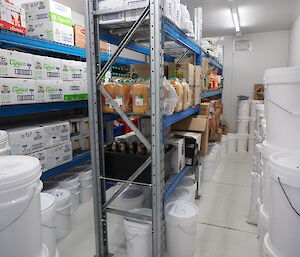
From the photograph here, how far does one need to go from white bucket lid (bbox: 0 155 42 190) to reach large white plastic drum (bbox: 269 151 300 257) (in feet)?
3.50

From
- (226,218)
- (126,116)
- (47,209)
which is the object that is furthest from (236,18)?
(47,209)

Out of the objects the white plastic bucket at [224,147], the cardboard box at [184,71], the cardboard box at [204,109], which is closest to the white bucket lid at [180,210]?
the cardboard box at [184,71]

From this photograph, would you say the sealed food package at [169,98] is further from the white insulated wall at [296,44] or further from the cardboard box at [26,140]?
the white insulated wall at [296,44]

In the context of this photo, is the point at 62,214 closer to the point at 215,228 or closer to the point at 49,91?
the point at 49,91

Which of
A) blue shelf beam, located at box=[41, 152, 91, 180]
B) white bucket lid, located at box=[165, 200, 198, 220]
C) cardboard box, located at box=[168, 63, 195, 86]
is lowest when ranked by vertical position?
white bucket lid, located at box=[165, 200, 198, 220]

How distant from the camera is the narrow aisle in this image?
2.15 metres

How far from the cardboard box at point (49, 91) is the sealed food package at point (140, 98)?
117cm

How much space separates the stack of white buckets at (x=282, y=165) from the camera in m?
1.01

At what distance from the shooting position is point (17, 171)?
942 millimetres

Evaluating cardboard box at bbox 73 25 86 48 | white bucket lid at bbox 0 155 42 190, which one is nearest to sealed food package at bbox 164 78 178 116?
white bucket lid at bbox 0 155 42 190

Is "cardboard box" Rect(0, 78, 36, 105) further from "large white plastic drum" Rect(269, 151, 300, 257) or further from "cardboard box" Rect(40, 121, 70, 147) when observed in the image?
"large white plastic drum" Rect(269, 151, 300, 257)

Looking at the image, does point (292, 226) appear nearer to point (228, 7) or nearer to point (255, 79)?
point (228, 7)

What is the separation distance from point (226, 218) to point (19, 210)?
91.2 inches

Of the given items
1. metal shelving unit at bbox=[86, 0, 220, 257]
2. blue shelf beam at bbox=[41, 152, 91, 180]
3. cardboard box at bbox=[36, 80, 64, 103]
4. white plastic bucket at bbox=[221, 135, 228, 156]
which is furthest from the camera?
white plastic bucket at bbox=[221, 135, 228, 156]
